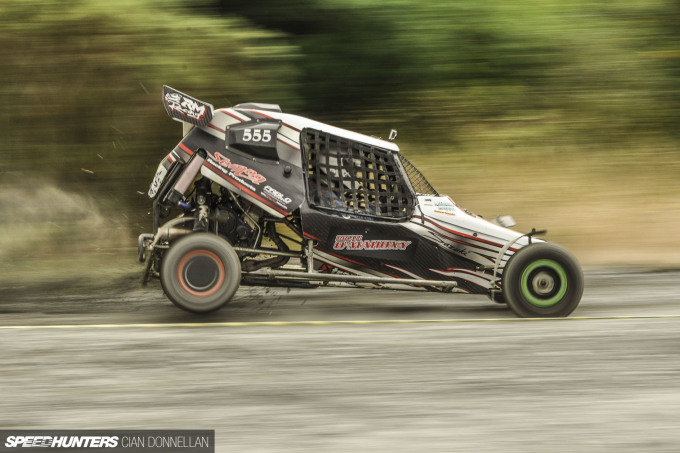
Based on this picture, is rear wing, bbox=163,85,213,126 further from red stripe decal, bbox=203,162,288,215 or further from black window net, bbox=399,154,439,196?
black window net, bbox=399,154,439,196

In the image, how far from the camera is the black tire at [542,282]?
8.77 m

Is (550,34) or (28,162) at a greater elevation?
(550,34)

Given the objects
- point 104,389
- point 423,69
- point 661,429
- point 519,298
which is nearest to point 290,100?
point 423,69

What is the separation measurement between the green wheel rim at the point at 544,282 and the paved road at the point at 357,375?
277 millimetres

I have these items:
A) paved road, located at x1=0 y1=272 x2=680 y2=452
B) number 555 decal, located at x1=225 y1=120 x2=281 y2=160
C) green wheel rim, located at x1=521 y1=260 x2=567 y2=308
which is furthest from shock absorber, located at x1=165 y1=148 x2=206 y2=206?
green wheel rim, located at x1=521 y1=260 x2=567 y2=308

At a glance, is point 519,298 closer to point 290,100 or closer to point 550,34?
point 290,100

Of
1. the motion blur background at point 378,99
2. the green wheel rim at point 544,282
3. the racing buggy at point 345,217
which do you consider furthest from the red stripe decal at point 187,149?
the green wheel rim at point 544,282

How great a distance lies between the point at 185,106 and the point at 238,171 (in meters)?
0.75

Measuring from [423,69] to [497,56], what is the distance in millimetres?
1210

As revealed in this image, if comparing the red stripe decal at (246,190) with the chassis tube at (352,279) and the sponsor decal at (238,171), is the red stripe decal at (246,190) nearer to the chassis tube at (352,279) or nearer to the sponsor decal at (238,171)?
the sponsor decal at (238,171)

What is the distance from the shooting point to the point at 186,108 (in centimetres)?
885

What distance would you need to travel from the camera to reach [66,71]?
12.7 metres

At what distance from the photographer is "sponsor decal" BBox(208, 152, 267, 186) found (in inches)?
352

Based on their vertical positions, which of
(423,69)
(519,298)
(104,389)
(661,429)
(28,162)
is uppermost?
(423,69)
